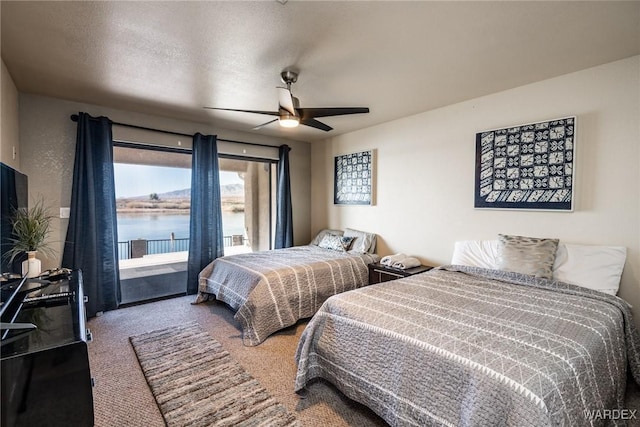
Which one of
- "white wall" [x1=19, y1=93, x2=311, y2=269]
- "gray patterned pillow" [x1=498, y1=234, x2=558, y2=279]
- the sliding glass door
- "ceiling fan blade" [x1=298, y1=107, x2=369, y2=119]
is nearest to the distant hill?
the sliding glass door

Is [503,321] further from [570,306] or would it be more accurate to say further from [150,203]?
[150,203]

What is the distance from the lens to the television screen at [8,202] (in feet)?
6.36

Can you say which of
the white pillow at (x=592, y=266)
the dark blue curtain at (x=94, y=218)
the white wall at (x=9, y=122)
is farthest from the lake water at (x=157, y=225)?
the white pillow at (x=592, y=266)

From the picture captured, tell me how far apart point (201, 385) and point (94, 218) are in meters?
2.49

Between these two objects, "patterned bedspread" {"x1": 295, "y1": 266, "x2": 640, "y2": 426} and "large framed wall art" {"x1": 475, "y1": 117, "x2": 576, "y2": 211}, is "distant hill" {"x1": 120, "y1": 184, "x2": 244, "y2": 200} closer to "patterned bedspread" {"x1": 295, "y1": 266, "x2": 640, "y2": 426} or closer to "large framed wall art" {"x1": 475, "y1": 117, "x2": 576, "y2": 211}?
"patterned bedspread" {"x1": 295, "y1": 266, "x2": 640, "y2": 426}

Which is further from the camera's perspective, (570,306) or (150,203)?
(150,203)

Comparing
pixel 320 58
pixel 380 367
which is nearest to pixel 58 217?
pixel 320 58

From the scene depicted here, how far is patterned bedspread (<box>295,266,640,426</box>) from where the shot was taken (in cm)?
127

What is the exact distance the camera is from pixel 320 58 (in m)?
2.38

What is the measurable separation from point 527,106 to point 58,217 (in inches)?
207

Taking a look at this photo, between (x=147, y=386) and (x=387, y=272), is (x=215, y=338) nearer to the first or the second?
(x=147, y=386)

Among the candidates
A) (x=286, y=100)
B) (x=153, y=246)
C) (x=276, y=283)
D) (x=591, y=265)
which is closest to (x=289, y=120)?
(x=286, y=100)

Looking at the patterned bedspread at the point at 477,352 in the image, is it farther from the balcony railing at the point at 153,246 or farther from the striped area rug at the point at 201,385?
the balcony railing at the point at 153,246

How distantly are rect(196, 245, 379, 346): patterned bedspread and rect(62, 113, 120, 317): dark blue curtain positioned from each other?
42.9 inches
